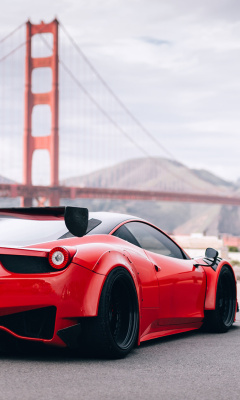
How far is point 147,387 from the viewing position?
3359 millimetres

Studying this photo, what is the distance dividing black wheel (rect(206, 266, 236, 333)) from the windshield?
1738 mm

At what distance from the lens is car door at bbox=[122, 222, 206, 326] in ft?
16.1

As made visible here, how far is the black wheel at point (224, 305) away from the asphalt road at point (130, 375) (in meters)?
0.90

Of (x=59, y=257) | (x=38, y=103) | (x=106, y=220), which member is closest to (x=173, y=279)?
(x=106, y=220)

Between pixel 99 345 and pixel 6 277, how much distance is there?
0.70m

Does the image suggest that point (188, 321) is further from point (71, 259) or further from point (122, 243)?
point (71, 259)

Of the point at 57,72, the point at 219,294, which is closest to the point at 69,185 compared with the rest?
the point at 57,72

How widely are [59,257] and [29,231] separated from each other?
0.45m

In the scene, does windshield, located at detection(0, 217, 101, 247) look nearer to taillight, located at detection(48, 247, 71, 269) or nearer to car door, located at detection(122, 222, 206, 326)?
taillight, located at detection(48, 247, 71, 269)

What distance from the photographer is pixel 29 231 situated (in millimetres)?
4289

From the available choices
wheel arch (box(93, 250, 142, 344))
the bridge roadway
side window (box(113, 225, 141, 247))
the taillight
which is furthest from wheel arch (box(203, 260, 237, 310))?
the bridge roadway

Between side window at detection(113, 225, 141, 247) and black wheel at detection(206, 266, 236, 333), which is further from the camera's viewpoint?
black wheel at detection(206, 266, 236, 333)

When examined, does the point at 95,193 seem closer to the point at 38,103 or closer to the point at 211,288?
the point at 38,103

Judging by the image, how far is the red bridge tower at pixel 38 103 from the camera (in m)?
59.0
